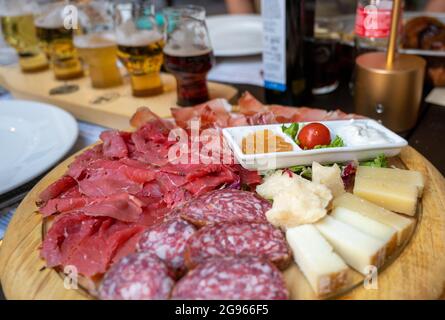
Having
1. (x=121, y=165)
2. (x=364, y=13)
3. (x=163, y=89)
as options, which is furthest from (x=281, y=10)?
(x=121, y=165)

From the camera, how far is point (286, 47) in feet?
4.78

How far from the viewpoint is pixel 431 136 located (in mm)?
1370

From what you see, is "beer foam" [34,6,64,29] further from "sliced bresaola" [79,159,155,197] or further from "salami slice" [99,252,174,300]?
"salami slice" [99,252,174,300]

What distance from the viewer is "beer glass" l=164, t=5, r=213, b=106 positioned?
4.99 ft

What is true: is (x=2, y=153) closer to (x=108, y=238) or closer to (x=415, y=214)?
(x=108, y=238)

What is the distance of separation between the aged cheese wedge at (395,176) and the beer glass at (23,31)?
1668 millimetres

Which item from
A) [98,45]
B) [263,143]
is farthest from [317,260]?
[98,45]

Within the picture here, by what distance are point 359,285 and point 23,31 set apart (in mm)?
1877

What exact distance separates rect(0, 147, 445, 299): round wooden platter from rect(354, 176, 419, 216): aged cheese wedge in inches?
1.8

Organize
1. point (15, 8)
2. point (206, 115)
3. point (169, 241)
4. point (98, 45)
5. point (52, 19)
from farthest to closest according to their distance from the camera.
Result: point (15, 8)
point (52, 19)
point (98, 45)
point (206, 115)
point (169, 241)

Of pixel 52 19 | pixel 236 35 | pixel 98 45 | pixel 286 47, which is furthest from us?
pixel 236 35

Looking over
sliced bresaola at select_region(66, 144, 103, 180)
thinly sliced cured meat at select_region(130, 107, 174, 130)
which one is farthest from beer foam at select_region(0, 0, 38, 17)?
sliced bresaola at select_region(66, 144, 103, 180)

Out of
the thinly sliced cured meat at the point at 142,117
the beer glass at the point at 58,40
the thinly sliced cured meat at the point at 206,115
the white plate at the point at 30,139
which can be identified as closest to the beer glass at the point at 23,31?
the beer glass at the point at 58,40

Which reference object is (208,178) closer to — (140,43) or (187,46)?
(187,46)
